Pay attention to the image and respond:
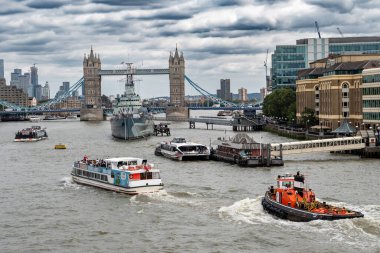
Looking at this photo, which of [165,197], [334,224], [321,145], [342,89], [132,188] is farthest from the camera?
[342,89]

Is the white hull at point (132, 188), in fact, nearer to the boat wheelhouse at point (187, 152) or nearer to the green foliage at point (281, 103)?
the boat wheelhouse at point (187, 152)

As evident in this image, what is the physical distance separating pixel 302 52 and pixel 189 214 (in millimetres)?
132337

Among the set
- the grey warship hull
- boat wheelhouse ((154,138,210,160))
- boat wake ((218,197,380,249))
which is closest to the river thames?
boat wake ((218,197,380,249))

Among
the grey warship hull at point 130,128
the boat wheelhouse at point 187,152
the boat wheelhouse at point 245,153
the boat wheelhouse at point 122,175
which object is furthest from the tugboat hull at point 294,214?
the grey warship hull at point 130,128

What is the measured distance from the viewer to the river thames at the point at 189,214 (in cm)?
3616

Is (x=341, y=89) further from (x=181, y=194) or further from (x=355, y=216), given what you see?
(x=355, y=216)

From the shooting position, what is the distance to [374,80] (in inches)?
3469

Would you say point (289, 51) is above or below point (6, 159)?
above

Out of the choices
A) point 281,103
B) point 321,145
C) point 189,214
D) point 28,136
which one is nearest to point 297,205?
point 189,214

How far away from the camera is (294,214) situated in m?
39.9

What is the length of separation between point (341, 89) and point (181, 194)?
170ft

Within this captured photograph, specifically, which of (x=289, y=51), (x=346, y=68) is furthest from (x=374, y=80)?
(x=289, y=51)

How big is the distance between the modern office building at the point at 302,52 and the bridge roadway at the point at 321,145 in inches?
3569

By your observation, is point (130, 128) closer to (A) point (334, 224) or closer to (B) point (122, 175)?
(B) point (122, 175)
